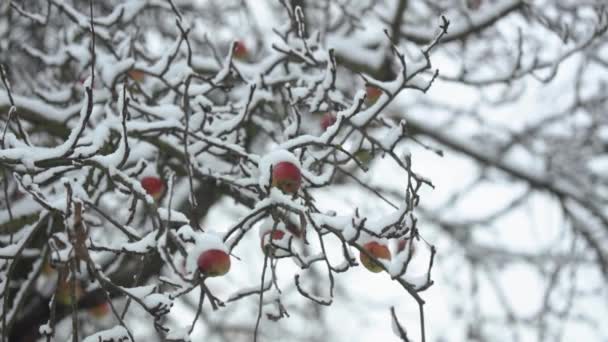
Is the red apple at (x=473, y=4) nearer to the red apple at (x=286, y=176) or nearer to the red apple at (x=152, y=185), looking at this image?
the red apple at (x=152, y=185)

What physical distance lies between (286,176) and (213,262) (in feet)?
0.93

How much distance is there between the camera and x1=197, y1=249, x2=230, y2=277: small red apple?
1561 millimetres

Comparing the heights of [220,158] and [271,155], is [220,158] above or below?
above

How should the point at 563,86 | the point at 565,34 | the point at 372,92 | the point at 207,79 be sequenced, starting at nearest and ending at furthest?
the point at 207,79
the point at 372,92
the point at 565,34
the point at 563,86

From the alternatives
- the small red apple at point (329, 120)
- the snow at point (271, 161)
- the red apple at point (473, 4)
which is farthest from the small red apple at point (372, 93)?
the red apple at point (473, 4)

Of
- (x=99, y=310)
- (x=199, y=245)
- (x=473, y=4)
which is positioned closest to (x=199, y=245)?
(x=199, y=245)

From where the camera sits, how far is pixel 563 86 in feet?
20.8

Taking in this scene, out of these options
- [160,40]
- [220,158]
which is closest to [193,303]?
[160,40]

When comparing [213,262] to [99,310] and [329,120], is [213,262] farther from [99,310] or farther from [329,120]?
[99,310]

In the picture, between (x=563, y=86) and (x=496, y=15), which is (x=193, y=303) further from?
(x=563, y=86)

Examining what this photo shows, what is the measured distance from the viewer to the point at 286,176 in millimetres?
1678

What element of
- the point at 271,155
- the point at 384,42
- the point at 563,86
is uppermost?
the point at 563,86

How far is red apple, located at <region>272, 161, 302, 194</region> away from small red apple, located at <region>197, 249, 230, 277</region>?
0.23m

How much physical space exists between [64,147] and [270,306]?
2.14 feet
